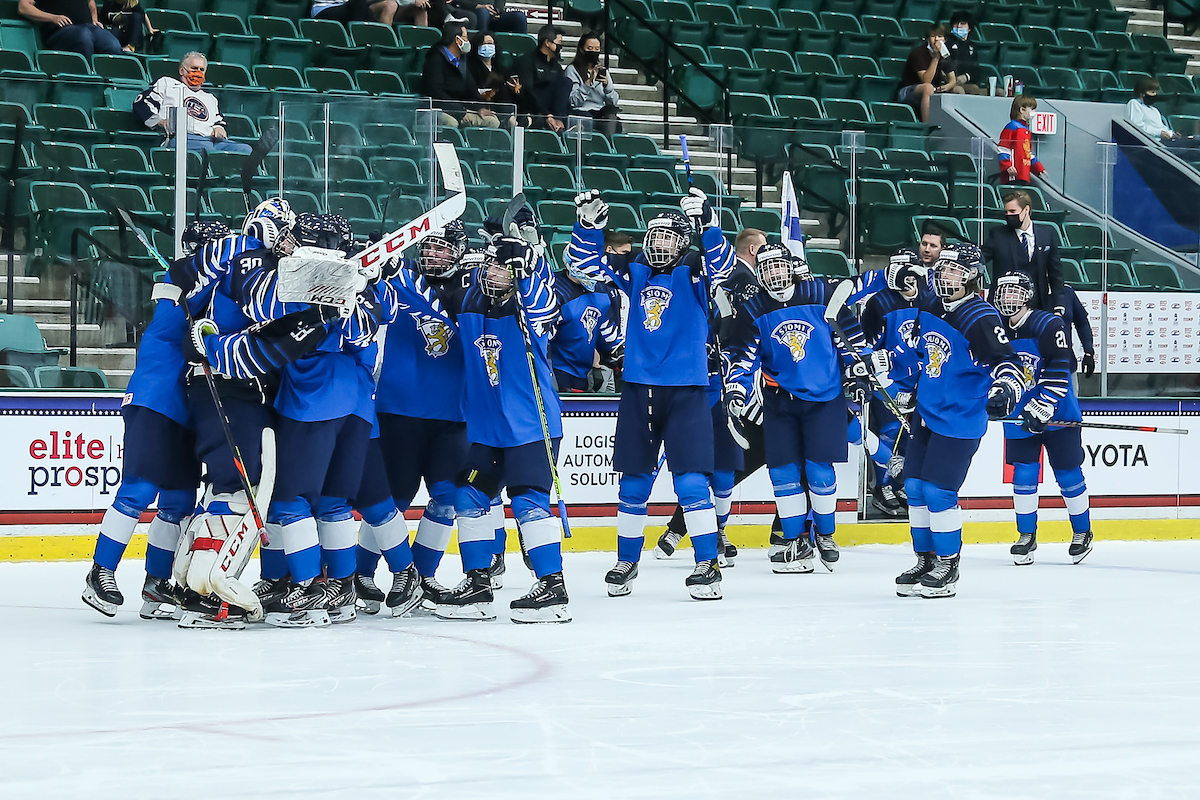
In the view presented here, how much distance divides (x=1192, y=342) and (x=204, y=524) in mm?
6885

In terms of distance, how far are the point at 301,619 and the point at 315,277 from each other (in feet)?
3.83

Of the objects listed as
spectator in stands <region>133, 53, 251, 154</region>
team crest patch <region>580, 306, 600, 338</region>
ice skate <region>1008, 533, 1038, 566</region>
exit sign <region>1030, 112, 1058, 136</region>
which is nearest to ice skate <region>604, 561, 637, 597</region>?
team crest patch <region>580, 306, 600, 338</region>

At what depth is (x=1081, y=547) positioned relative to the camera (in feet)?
26.9

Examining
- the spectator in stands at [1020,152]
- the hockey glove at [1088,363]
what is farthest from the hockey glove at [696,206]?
the spectator in stands at [1020,152]

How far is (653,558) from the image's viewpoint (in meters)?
8.45

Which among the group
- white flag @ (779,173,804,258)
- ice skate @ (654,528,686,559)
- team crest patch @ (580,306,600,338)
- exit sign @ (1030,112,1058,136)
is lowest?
ice skate @ (654,528,686,559)

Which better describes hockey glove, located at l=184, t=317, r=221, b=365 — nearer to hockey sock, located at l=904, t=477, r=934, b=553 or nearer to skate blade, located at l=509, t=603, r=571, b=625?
skate blade, located at l=509, t=603, r=571, b=625

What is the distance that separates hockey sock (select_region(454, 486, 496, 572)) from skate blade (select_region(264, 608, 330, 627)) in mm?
537

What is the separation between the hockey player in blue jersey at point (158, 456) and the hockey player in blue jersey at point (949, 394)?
2812 mm

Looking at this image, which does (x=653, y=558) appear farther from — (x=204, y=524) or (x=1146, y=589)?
(x=204, y=524)

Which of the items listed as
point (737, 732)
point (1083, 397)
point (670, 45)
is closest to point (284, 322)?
point (737, 732)

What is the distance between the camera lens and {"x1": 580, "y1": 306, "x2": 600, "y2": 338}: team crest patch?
7938 mm

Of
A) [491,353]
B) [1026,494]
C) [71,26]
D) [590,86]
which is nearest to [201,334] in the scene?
[491,353]

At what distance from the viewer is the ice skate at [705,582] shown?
6516 millimetres
